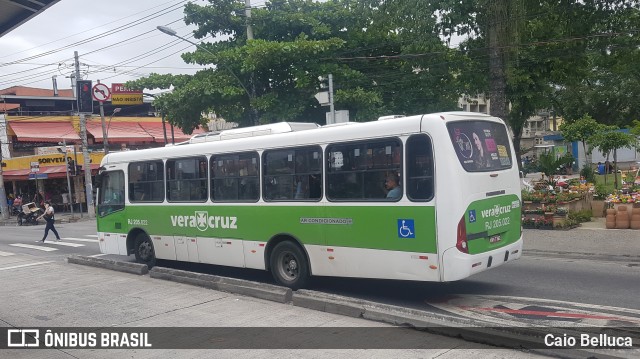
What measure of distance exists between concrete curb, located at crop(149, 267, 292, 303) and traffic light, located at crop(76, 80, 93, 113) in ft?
76.8

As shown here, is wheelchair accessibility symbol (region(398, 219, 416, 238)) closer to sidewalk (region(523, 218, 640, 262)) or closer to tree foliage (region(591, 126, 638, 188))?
sidewalk (region(523, 218, 640, 262))

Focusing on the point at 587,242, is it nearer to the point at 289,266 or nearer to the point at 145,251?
the point at 289,266

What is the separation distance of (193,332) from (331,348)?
2138mm

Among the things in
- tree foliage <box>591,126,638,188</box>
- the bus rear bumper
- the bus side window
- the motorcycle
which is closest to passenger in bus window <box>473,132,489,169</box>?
the bus side window

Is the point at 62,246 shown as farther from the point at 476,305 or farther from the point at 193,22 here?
the point at 476,305

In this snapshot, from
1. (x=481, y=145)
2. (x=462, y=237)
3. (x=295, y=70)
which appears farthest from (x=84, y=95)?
(x=462, y=237)

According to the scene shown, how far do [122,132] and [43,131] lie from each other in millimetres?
5841

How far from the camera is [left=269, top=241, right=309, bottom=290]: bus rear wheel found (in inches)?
377

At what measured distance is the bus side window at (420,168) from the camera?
7809mm

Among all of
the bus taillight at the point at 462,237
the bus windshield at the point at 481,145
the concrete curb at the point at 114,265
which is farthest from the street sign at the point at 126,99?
the bus taillight at the point at 462,237

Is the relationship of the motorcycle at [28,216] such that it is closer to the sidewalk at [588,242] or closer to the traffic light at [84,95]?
the traffic light at [84,95]

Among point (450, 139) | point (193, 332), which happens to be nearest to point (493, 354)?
point (450, 139)

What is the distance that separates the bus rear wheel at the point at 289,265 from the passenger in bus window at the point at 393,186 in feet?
7.09

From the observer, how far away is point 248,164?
34.3 feet
